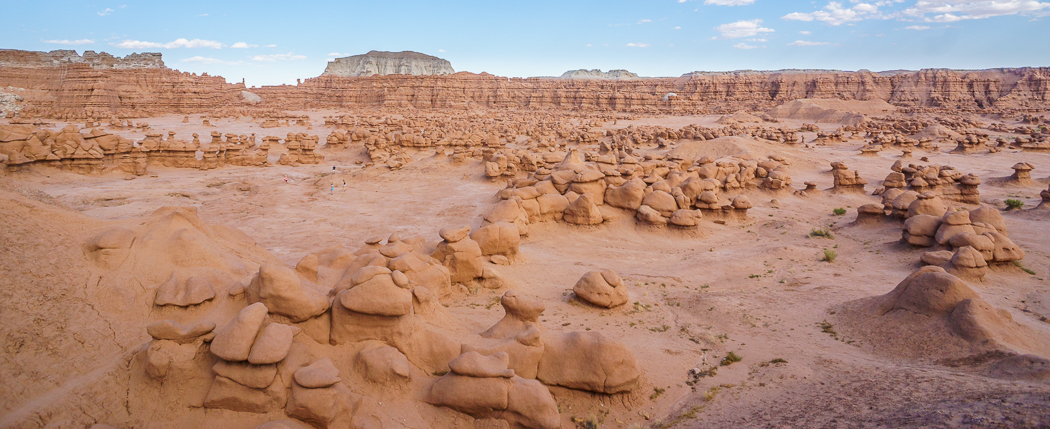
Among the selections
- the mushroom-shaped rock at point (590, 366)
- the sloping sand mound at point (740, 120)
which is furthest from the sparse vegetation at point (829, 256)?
the sloping sand mound at point (740, 120)

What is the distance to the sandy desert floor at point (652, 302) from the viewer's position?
4102 mm

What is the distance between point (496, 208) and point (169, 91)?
2191 inches

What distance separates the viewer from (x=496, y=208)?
1177 centimetres

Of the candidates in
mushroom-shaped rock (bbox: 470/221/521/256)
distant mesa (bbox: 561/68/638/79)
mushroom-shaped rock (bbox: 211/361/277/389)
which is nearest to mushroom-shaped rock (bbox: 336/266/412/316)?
mushroom-shaped rock (bbox: 211/361/277/389)

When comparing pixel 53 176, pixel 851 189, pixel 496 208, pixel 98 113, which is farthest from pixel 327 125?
pixel 851 189

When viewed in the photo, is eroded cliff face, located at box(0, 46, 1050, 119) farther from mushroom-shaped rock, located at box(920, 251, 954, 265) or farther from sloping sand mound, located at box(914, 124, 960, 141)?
mushroom-shaped rock, located at box(920, 251, 954, 265)

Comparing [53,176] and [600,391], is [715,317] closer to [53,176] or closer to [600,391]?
[600,391]

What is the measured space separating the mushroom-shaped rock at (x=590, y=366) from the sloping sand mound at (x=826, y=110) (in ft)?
166

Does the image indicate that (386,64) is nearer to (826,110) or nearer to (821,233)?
(826,110)

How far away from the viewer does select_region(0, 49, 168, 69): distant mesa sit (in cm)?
5122

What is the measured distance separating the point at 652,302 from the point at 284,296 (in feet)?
18.1

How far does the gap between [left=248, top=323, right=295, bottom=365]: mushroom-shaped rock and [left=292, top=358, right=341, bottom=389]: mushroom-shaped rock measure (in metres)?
0.20

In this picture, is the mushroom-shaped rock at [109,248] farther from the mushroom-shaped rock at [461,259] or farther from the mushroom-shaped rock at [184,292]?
the mushroom-shaped rock at [461,259]

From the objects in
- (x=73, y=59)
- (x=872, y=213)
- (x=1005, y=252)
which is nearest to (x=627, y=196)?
(x=872, y=213)
